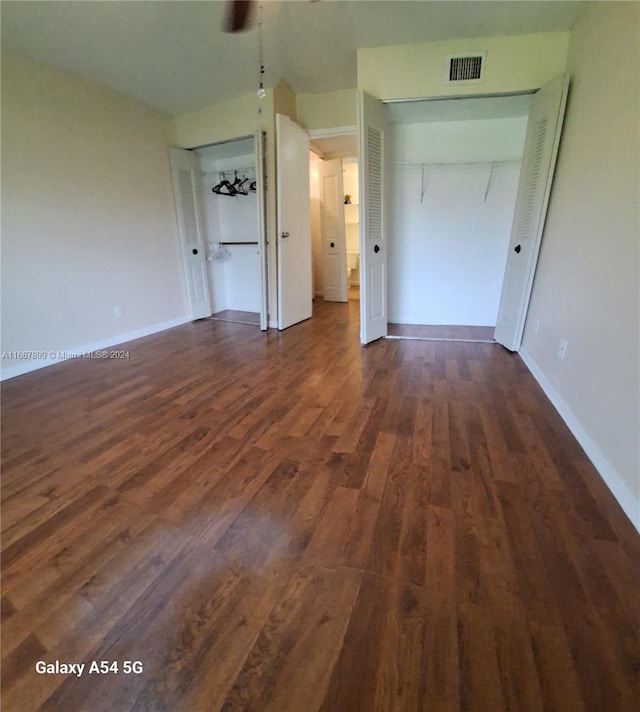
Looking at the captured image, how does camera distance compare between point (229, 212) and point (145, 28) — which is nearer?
point (145, 28)

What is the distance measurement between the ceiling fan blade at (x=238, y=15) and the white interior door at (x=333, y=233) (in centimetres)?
278

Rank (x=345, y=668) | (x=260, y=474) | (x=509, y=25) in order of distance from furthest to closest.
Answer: (x=509, y=25) < (x=260, y=474) < (x=345, y=668)

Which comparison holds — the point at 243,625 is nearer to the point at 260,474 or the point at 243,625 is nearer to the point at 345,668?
the point at 345,668

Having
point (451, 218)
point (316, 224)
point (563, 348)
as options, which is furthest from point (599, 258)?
point (316, 224)

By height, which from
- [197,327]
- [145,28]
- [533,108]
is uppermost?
[145,28]

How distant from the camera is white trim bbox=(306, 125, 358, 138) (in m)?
4.02

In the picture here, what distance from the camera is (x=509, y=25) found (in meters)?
2.71

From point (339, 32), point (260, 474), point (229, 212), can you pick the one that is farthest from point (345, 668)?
point (229, 212)

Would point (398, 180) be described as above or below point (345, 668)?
above

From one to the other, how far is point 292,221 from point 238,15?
70.9 inches

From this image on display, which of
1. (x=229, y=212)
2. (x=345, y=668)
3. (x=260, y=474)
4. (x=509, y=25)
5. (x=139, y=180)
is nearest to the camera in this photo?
(x=345, y=668)

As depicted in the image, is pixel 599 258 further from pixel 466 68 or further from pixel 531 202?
pixel 466 68

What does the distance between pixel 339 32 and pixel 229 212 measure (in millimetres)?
2743

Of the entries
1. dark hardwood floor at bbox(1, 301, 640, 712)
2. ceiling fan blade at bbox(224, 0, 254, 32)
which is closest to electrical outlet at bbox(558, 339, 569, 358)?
dark hardwood floor at bbox(1, 301, 640, 712)
